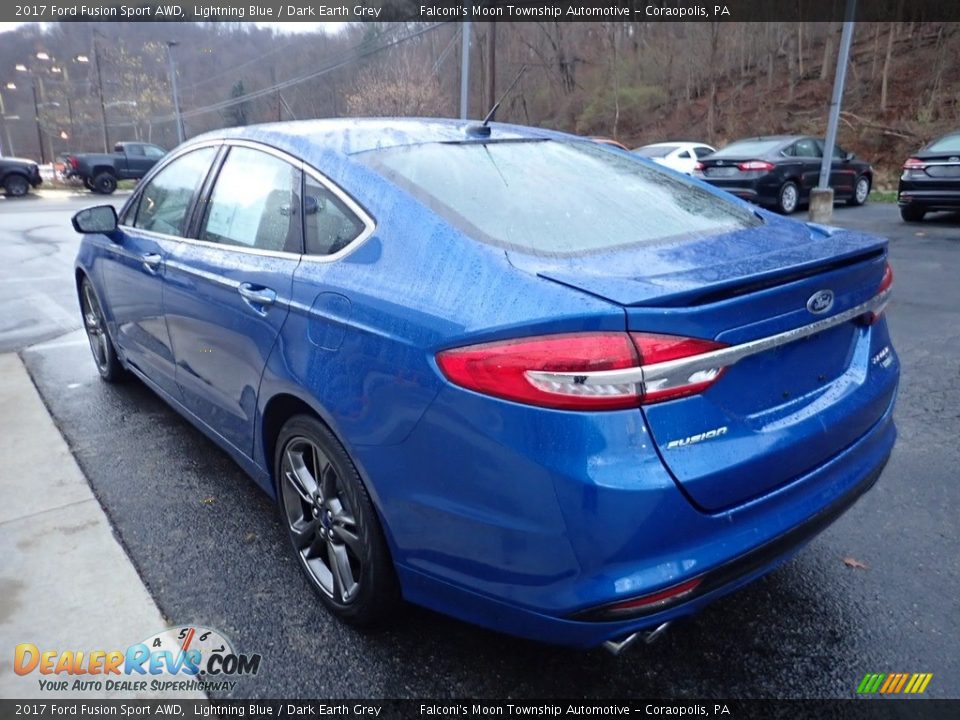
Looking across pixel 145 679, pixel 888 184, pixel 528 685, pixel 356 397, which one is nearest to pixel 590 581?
pixel 528 685

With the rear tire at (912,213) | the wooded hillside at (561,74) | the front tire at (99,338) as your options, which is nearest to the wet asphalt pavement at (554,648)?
the front tire at (99,338)

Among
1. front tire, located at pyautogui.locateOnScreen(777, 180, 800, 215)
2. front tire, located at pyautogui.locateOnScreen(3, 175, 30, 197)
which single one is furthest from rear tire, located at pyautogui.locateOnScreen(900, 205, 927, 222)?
front tire, located at pyautogui.locateOnScreen(3, 175, 30, 197)

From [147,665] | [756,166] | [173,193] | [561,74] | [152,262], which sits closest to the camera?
[147,665]

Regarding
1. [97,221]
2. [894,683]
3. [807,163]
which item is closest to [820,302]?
[894,683]

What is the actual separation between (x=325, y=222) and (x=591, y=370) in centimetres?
116

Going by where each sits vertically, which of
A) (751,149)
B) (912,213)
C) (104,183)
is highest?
(751,149)

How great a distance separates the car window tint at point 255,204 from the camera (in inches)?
98.6

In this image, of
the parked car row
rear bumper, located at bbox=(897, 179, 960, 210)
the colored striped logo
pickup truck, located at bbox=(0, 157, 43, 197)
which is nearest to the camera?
the colored striped logo

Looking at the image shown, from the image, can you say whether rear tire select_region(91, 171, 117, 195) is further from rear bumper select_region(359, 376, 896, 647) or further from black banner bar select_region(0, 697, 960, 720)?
rear bumper select_region(359, 376, 896, 647)

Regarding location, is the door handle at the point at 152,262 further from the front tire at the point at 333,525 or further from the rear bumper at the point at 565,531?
the rear bumper at the point at 565,531

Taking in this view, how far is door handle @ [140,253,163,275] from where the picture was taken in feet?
10.8

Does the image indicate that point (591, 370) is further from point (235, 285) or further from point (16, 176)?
point (16, 176)

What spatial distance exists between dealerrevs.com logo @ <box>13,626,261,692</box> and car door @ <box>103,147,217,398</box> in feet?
4.75

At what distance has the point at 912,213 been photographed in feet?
39.7
